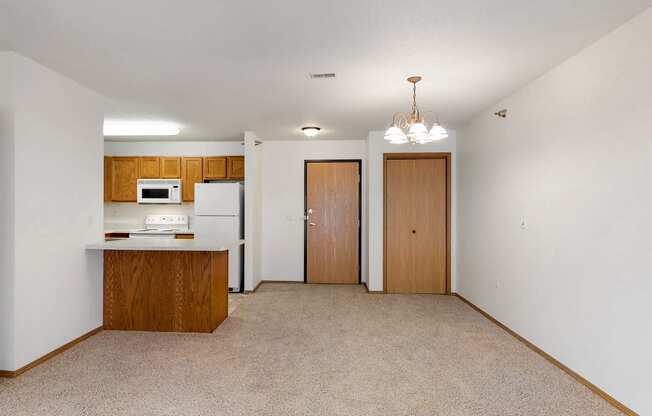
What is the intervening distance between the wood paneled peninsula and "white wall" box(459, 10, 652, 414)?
2.94 metres

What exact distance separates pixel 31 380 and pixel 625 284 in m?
4.18

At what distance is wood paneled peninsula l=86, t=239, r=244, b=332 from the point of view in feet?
12.3

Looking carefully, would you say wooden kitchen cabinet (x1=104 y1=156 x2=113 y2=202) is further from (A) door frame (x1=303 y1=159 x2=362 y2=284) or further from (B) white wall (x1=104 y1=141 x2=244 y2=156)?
(A) door frame (x1=303 y1=159 x2=362 y2=284)

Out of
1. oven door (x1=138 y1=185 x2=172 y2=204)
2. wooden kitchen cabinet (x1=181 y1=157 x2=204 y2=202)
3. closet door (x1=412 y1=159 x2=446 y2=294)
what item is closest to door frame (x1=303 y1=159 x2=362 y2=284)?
closet door (x1=412 y1=159 x2=446 y2=294)

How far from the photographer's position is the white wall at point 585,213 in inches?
86.1

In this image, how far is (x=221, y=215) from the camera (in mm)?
5418

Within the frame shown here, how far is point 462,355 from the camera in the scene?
3.17 m

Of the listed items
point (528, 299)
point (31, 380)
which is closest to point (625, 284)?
point (528, 299)

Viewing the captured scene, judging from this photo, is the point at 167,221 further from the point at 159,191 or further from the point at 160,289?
the point at 160,289

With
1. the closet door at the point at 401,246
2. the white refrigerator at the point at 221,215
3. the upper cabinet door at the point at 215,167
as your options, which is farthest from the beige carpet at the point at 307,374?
the upper cabinet door at the point at 215,167

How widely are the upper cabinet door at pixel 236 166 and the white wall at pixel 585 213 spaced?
3.81 meters

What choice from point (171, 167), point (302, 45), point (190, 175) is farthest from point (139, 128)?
point (302, 45)

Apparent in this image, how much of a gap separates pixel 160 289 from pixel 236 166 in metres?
2.69

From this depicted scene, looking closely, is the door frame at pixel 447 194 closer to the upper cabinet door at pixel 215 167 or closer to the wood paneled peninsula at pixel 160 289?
the wood paneled peninsula at pixel 160 289
